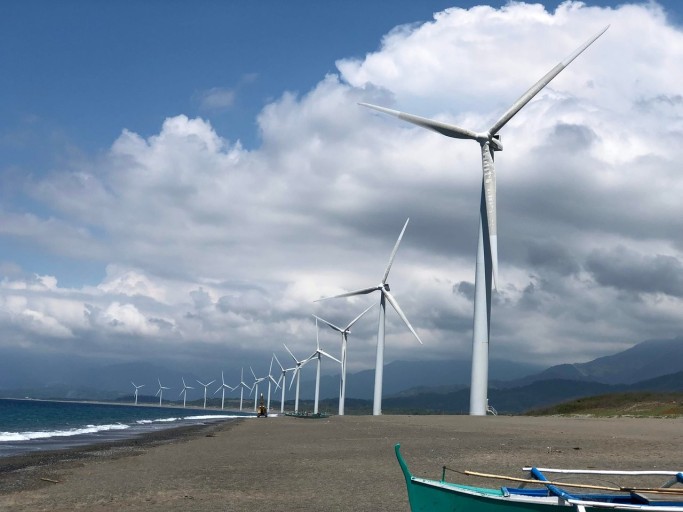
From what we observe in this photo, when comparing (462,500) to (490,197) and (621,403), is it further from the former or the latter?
(621,403)

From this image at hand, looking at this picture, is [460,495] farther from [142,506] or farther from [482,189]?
[482,189]

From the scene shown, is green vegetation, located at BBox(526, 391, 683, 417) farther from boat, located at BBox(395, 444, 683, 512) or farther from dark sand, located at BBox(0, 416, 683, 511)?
boat, located at BBox(395, 444, 683, 512)

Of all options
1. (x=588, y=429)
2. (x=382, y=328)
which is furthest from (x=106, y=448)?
(x=382, y=328)

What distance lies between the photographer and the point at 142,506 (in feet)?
58.9

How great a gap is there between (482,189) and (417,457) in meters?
26.2

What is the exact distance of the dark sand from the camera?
A: 18656mm

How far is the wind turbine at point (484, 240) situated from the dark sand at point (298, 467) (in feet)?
24.7

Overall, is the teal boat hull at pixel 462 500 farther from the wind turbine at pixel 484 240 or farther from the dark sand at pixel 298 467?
the wind turbine at pixel 484 240

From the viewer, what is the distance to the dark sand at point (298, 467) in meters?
18.7

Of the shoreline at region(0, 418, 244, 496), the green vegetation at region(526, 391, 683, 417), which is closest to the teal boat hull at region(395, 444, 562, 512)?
the shoreline at region(0, 418, 244, 496)

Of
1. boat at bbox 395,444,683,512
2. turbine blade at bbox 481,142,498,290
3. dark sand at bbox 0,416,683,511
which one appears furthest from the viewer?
turbine blade at bbox 481,142,498,290

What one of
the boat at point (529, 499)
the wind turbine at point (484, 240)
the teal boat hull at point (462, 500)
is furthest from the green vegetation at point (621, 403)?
the teal boat hull at point (462, 500)

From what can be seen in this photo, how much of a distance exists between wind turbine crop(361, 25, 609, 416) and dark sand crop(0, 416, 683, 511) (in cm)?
753

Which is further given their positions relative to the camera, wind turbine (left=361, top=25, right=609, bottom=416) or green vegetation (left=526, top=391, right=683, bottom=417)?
green vegetation (left=526, top=391, right=683, bottom=417)
